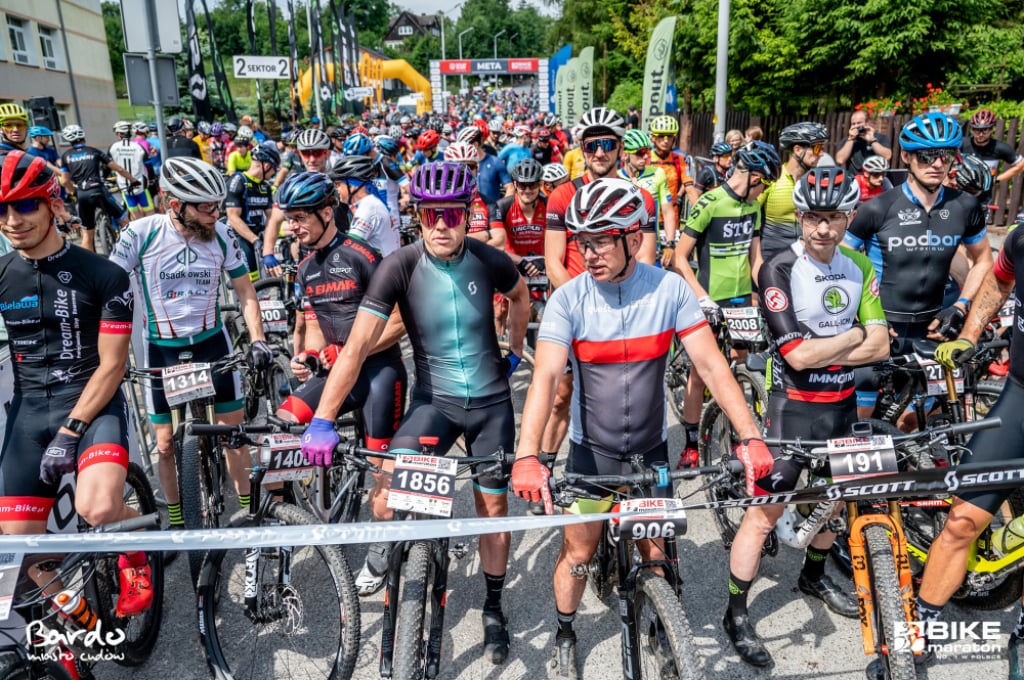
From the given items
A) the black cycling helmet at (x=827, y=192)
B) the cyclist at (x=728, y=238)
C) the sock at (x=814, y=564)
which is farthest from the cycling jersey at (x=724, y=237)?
the sock at (x=814, y=564)

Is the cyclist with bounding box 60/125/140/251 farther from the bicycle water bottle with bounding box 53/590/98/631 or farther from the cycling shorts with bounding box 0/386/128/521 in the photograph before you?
the bicycle water bottle with bounding box 53/590/98/631

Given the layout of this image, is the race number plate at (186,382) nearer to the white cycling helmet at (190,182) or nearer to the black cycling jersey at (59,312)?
the black cycling jersey at (59,312)

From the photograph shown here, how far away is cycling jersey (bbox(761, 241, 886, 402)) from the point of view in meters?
3.92

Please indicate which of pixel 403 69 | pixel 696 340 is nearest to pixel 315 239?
pixel 696 340

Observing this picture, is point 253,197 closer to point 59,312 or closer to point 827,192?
point 59,312

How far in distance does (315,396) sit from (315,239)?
1158 mm

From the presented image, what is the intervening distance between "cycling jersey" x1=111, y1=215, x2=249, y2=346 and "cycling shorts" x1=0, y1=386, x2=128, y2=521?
0.92 metres

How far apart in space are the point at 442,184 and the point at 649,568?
2.13m

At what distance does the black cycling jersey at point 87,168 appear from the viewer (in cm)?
1283

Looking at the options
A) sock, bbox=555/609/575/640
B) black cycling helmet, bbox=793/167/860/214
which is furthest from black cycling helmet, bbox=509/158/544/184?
sock, bbox=555/609/575/640

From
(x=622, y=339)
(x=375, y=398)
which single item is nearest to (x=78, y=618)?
(x=375, y=398)

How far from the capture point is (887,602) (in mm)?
3039

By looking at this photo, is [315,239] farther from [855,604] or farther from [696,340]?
[855,604]

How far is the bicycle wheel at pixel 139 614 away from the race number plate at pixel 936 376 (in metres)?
4.51
